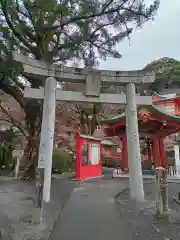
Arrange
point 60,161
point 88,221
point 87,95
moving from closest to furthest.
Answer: point 88,221 < point 87,95 < point 60,161

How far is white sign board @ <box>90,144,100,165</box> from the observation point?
13023 millimetres

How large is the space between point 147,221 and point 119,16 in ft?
28.4

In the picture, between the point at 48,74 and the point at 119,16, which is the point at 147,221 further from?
the point at 119,16

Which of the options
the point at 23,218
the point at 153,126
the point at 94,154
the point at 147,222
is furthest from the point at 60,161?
the point at 147,222

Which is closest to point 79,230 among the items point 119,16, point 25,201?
point 25,201

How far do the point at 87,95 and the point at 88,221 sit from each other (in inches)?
161

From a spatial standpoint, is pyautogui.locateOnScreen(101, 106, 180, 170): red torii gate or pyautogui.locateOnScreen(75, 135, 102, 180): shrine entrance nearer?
pyautogui.locateOnScreen(75, 135, 102, 180): shrine entrance

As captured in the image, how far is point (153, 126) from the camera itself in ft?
48.9

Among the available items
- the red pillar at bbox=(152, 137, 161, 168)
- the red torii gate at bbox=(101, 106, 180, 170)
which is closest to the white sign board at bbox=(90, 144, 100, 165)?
the red torii gate at bbox=(101, 106, 180, 170)

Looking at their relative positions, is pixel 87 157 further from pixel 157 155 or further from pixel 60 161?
pixel 60 161

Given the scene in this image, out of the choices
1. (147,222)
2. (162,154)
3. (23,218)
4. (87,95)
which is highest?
(87,95)

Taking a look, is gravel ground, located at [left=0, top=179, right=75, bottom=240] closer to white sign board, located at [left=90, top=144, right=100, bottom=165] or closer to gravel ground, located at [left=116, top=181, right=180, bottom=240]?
gravel ground, located at [left=116, top=181, right=180, bottom=240]

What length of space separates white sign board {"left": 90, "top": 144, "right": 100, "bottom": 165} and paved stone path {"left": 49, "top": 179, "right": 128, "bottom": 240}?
603 centimetres

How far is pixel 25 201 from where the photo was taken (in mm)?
6434
